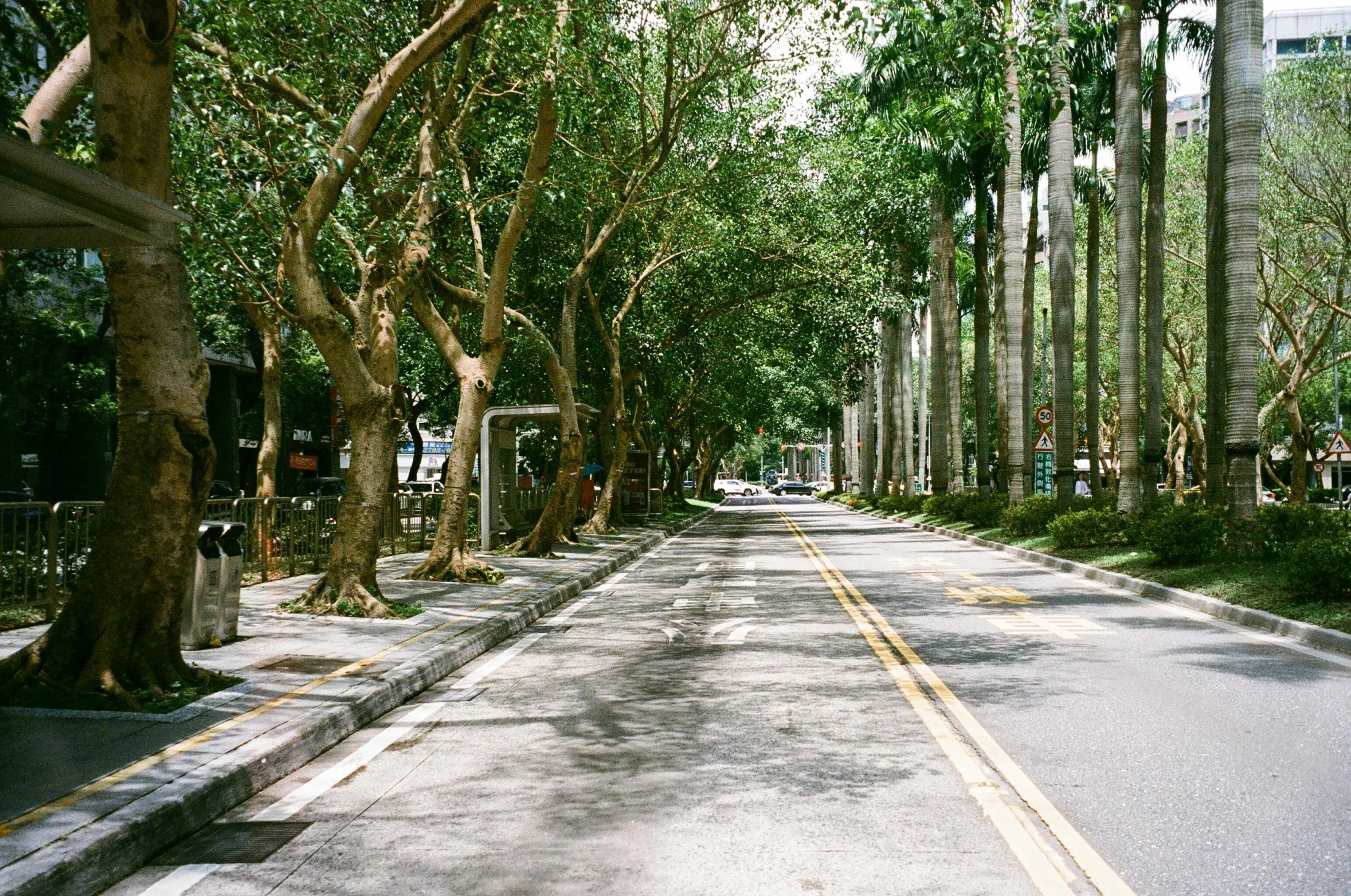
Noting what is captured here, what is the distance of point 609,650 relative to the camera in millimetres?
10703

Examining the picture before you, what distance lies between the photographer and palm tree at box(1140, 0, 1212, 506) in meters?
22.8

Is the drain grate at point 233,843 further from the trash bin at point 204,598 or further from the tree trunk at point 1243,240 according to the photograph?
the tree trunk at point 1243,240

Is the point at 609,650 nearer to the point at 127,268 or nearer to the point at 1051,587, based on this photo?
the point at 127,268

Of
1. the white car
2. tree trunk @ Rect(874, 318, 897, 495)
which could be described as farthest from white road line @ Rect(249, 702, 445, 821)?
the white car

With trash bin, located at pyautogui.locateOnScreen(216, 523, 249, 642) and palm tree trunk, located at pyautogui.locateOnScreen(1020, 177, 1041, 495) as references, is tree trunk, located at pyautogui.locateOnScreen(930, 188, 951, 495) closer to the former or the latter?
palm tree trunk, located at pyautogui.locateOnScreen(1020, 177, 1041, 495)

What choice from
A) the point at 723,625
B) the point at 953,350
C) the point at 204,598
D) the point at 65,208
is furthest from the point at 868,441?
the point at 65,208

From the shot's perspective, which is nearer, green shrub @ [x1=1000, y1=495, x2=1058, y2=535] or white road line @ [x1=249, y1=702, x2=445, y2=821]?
white road line @ [x1=249, y1=702, x2=445, y2=821]

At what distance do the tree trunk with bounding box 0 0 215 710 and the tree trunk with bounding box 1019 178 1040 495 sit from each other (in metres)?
22.2

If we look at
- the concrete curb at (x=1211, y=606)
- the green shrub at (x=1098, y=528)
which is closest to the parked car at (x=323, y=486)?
the concrete curb at (x=1211, y=606)

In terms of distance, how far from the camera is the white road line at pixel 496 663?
30.3ft

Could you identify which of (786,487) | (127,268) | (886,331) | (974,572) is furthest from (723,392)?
(786,487)

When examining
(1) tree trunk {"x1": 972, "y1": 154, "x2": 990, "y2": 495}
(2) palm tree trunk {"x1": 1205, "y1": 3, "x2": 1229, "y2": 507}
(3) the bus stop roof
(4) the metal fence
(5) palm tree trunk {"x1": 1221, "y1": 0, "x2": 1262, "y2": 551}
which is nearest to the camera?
(3) the bus stop roof

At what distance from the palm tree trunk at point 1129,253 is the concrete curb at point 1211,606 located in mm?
2164

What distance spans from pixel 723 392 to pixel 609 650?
117 ft
